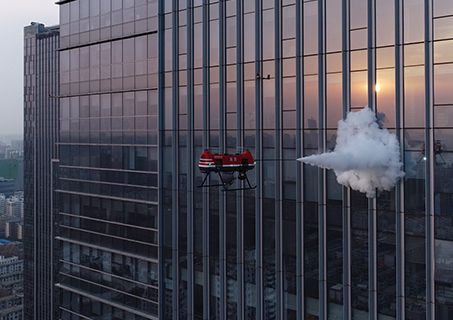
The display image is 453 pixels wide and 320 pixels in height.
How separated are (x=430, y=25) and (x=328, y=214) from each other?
33.5 feet

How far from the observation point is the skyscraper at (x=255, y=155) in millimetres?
25328

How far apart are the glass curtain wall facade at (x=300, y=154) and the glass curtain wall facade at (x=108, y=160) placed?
5.81ft

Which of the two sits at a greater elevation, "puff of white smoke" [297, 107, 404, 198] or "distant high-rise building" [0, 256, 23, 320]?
"puff of white smoke" [297, 107, 404, 198]

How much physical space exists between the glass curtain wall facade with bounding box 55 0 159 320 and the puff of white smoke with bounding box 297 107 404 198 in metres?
13.9

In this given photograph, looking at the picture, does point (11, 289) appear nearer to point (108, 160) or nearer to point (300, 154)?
point (108, 160)

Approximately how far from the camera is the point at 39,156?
525ft

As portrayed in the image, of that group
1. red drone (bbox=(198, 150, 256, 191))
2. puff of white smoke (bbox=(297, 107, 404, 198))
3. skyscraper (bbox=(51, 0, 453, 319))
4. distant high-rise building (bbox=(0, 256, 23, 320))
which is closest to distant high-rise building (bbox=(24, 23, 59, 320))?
distant high-rise building (bbox=(0, 256, 23, 320))

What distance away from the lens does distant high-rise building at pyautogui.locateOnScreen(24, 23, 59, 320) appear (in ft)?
494

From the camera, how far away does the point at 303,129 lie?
28.6 meters

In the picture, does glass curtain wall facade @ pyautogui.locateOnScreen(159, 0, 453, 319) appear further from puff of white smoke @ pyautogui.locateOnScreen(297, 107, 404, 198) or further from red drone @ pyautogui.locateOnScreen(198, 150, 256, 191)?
red drone @ pyautogui.locateOnScreen(198, 150, 256, 191)

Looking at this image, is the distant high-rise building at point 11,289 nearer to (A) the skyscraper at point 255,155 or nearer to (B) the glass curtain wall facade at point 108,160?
(B) the glass curtain wall facade at point 108,160

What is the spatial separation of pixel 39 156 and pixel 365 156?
5805 inches

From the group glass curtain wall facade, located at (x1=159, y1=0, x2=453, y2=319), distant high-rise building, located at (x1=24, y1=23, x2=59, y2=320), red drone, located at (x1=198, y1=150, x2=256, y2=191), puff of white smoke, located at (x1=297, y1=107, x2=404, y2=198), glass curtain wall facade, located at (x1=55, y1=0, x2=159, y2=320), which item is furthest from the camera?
distant high-rise building, located at (x1=24, y1=23, x2=59, y2=320)

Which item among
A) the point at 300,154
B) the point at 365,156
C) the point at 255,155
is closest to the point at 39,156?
the point at 255,155
